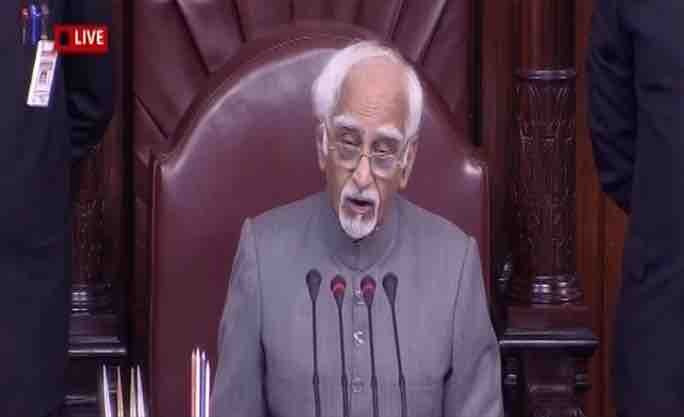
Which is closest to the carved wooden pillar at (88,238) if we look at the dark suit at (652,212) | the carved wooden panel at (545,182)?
the carved wooden panel at (545,182)

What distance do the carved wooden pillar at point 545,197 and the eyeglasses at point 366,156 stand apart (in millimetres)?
1007

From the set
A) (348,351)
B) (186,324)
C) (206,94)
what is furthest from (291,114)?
(348,351)

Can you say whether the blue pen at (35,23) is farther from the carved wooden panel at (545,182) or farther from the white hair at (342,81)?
the carved wooden panel at (545,182)

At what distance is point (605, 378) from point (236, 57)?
4.94ft

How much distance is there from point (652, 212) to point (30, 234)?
1243 mm

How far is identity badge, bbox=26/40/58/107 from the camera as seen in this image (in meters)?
3.55

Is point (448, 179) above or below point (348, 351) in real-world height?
above

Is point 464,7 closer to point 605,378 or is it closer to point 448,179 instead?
point 448,179

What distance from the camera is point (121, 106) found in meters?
4.37

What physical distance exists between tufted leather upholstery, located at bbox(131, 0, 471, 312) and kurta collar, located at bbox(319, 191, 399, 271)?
1068mm

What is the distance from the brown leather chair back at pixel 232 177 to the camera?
150 inches

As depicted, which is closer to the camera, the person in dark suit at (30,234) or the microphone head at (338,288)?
the microphone head at (338,288)

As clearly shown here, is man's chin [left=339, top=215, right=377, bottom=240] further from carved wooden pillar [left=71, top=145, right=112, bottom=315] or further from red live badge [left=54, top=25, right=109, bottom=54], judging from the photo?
carved wooden pillar [left=71, top=145, right=112, bottom=315]

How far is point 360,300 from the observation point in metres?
3.25
